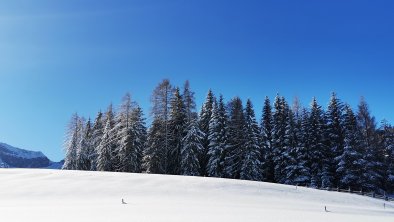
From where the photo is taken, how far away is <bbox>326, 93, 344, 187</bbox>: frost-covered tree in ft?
189

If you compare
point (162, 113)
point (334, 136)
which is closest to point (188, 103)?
point (162, 113)

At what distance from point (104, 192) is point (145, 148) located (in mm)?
23139

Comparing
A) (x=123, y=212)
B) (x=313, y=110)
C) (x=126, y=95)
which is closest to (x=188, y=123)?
(x=126, y=95)

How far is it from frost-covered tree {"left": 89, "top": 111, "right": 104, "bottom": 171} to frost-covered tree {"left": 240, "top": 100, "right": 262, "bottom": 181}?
26.8 m

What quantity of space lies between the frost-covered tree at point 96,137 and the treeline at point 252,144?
5.42m

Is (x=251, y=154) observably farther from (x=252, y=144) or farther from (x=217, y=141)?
(x=217, y=141)

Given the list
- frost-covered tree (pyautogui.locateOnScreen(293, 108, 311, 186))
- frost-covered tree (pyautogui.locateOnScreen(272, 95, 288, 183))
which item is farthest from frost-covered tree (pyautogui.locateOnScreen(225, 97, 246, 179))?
frost-covered tree (pyautogui.locateOnScreen(293, 108, 311, 186))

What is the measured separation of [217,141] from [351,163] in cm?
2014

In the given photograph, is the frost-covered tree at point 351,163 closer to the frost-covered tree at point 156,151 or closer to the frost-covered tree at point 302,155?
the frost-covered tree at point 302,155

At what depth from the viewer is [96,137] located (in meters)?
68.8

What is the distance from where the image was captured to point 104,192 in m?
34.7

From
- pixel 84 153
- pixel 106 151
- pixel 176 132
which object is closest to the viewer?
pixel 176 132

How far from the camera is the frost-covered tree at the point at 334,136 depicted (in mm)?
57506

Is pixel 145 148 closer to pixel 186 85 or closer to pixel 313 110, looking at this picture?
pixel 186 85
